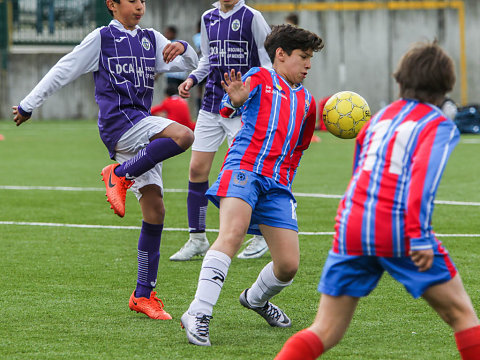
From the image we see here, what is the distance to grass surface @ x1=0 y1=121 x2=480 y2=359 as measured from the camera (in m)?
4.94

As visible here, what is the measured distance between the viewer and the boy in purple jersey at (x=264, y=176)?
196 inches

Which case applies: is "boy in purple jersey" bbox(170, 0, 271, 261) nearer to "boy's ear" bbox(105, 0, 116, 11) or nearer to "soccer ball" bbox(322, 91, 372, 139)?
"boy's ear" bbox(105, 0, 116, 11)

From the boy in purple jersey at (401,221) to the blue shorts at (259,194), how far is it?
126 centimetres

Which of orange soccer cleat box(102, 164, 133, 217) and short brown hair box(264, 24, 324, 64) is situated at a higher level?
short brown hair box(264, 24, 324, 64)

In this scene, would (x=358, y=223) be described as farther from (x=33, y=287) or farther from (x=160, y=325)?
(x=33, y=287)

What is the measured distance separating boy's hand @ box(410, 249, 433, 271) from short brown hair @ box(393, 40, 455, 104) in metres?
0.66

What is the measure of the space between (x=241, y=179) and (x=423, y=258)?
5.49ft

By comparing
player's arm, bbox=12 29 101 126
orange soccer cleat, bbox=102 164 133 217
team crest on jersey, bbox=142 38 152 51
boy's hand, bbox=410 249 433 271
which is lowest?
boy's hand, bbox=410 249 433 271

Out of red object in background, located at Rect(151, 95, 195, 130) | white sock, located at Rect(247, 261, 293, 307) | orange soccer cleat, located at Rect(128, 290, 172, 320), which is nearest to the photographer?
white sock, located at Rect(247, 261, 293, 307)

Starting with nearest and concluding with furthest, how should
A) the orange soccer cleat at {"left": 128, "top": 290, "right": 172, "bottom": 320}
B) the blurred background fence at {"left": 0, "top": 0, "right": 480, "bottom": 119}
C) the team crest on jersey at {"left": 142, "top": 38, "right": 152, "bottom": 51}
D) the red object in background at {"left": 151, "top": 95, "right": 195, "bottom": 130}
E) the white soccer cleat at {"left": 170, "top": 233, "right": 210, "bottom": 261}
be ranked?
the orange soccer cleat at {"left": 128, "top": 290, "right": 172, "bottom": 320} < the team crest on jersey at {"left": 142, "top": 38, "right": 152, "bottom": 51} < the white soccer cleat at {"left": 170, "top": 233, "right": 210, "bottom": 261} < the red object in background at {"left": 151, "top": 95, "right": 195, "bottom": 130} < the blurred background fence at {"left": 0, "top": 0, "right": 480, "bottom": 119}

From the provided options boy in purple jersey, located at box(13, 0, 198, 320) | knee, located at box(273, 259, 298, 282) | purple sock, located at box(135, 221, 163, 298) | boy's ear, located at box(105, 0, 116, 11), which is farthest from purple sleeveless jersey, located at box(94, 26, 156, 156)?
knee, located at box(273, 259, 298, 282)

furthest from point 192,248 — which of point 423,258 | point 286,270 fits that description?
point 423,258

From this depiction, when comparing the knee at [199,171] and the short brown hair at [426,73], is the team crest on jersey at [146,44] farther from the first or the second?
the short brown hair at [426,73]

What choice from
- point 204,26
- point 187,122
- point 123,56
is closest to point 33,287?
point 123,56
